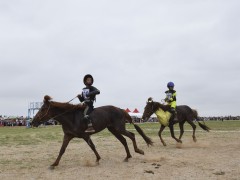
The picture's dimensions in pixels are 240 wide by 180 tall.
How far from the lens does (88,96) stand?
1106 centimetres

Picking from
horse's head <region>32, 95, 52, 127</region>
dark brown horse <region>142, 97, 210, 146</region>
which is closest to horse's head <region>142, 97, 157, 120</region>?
dark brown horse <region>142, 97, 210, 146</region>

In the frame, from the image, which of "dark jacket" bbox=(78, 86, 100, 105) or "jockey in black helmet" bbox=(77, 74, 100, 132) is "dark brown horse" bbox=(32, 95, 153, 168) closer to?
"jockey in black helmet" bbox=(77, 74, 100, 132)

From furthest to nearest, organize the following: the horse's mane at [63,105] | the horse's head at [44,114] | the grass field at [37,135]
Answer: the grass field at [37,135] → the horse's mane at [63,105] → the horse's head at [44,114]

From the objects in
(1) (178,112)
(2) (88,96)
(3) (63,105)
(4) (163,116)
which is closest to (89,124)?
(2) (88,96)

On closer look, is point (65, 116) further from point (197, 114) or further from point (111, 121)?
point (197, 114)

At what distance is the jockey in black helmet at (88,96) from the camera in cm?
1098

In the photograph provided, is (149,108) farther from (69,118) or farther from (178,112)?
(69,118)

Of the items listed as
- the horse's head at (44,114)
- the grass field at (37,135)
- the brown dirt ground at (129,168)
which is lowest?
the brown dirt ground at (129,168)

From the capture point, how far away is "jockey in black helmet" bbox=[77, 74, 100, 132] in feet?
36.0

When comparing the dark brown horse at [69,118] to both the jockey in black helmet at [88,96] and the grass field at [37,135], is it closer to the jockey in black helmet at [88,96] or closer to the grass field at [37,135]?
the jockey in black helmet at [88,96]

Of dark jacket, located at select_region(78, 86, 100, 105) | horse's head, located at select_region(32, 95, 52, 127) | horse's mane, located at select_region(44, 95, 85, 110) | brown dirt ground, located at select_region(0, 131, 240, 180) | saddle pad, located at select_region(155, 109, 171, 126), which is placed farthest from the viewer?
saddle pad, located at select_region(155, 109, 171, 126)

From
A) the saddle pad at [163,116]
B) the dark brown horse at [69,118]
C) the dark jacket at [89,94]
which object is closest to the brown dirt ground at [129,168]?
the dark brown horse at [69,118]

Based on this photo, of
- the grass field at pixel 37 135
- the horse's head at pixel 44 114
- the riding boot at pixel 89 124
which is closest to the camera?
the horse's head at pixel 44 114

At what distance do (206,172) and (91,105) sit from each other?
13.8 ft
